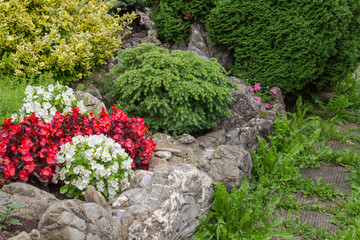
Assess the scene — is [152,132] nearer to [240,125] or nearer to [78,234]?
[240,125]

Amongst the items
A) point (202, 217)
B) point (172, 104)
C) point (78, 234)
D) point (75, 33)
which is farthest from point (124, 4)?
point (78, 234)

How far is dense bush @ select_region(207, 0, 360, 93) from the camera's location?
590cm

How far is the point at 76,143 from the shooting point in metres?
2.97

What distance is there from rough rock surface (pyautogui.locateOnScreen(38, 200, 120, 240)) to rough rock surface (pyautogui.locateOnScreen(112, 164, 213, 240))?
0.17 meters

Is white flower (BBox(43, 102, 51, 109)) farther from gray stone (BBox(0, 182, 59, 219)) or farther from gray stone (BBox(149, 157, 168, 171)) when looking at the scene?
gray stone (BBox(149, 157, 168, 171))

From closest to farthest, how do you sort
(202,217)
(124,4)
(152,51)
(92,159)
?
(92,159) → (202,217) → (152,51) → (124,4)

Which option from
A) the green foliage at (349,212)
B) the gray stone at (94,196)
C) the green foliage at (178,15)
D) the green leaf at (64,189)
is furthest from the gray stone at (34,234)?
the green foliage at (178,15)

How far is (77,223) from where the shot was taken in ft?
7.71

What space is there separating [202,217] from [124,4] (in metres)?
5.13

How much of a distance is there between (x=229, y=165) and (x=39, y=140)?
2.14m

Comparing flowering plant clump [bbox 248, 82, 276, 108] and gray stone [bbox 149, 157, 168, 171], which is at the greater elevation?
flowering plant clump [bbox 248, 82, 276, 108]

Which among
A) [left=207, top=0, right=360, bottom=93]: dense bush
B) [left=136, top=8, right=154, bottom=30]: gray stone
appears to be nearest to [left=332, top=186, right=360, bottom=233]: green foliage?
[left=207, top=0, right=360, bottom=93]: dense bush

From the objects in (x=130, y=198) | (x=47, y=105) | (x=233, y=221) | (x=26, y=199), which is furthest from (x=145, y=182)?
(x=47, y=105)

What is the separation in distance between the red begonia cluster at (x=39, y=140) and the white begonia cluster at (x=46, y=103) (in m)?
0.12
